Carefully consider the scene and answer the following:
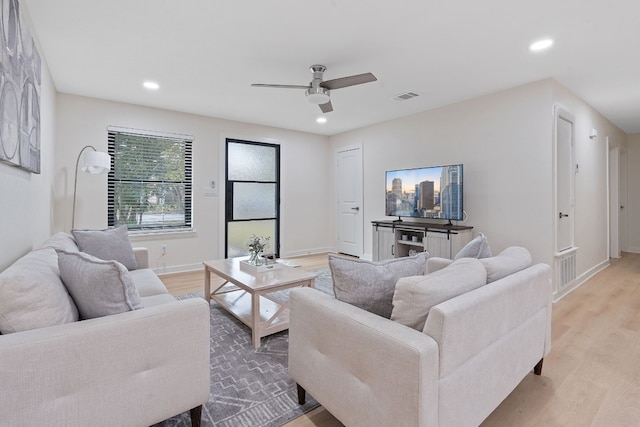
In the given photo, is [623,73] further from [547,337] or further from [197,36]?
[197,36]

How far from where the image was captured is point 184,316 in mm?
1396

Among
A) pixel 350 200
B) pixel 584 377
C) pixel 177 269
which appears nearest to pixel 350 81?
pixel 584 377

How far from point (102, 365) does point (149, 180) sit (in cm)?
382

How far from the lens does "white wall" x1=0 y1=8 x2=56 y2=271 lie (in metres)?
1.72

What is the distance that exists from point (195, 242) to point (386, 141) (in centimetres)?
352

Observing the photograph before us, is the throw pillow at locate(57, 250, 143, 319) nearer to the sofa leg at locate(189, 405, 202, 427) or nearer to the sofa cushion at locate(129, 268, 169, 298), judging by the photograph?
the sofa leg at locate(189, 405, 202, 427)

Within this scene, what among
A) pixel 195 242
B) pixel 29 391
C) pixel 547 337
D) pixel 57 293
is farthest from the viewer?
pixel 195 242

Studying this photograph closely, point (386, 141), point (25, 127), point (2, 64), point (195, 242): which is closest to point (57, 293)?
point (2, 64)

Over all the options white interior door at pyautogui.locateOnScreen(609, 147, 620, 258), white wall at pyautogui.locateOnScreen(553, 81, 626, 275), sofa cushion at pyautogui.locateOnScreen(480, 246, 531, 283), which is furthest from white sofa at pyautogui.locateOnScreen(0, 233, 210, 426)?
white interior door at pyautogui.locateOnScreen(609, 147, 620, 258)

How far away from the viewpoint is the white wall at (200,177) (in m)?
3.95

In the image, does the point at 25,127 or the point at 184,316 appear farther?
the point at 25,127

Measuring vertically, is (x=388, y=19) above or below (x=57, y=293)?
above

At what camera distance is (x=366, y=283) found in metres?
1.46

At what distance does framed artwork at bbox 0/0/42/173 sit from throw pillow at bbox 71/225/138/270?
657mm
